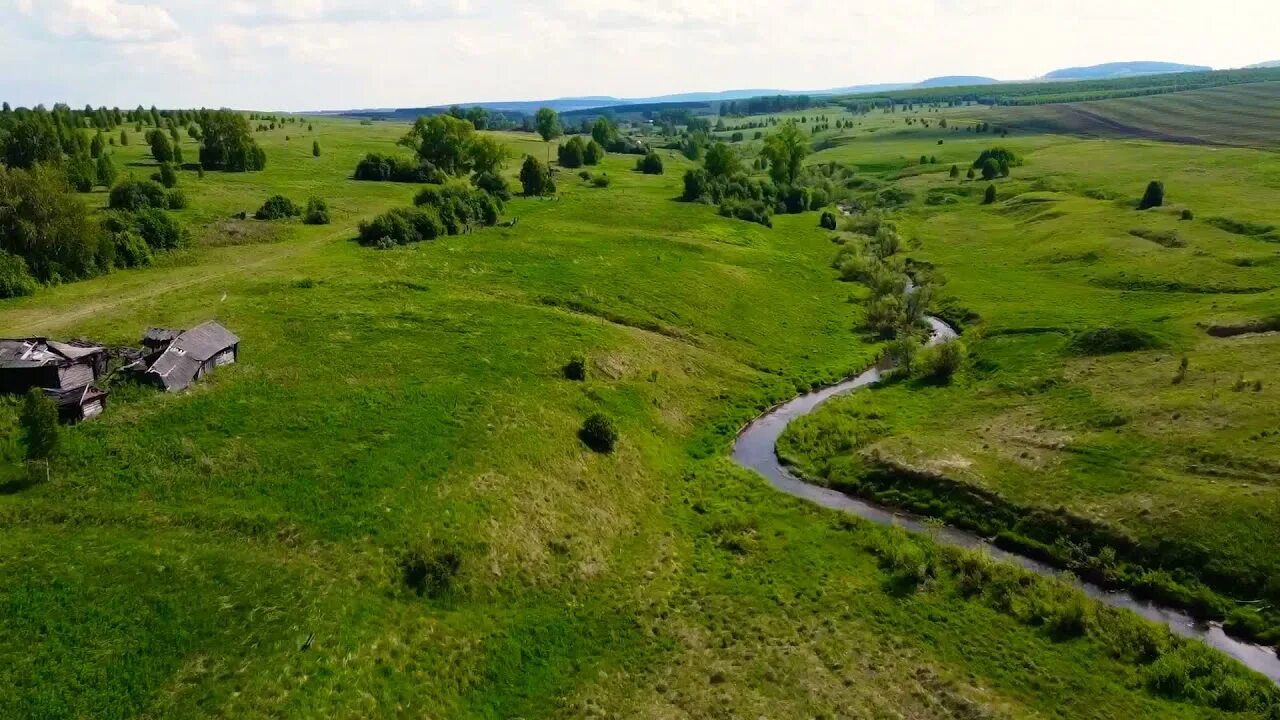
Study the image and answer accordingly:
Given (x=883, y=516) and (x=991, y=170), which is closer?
(x=883, y=516)

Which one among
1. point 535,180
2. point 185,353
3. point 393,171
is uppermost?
point 393,171

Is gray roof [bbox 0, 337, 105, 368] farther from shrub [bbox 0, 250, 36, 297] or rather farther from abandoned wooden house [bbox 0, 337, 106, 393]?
shrub [bbox 0, 250, 36, 297]

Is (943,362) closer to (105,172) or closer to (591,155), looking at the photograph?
(105,172)

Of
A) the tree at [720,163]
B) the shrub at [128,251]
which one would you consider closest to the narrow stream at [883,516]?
the shrub at [128,251]

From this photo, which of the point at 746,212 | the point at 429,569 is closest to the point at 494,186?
the point at 746,212

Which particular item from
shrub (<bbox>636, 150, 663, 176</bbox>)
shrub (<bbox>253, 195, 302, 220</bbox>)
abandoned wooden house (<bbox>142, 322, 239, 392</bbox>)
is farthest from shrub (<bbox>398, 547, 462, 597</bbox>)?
shrub (<bbox>636, 150, 663, 176</bbox>)

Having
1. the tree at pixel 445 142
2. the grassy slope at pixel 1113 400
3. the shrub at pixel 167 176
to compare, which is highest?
the tree at pixel 445 142

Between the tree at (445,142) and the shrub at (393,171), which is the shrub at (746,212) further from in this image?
the shrub at (393,171)
